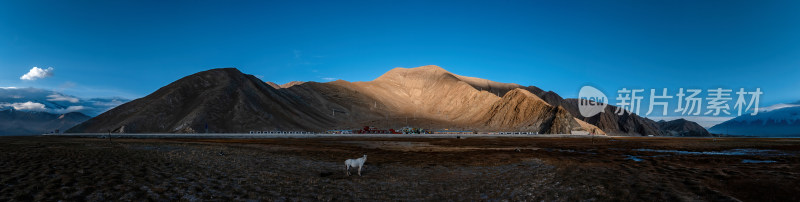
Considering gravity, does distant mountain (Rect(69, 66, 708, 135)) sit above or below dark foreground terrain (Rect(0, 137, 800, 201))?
above

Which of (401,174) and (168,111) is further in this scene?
(168,111)

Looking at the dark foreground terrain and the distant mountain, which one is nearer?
the dark foreground terrain

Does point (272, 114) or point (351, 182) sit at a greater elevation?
point (272, 114)

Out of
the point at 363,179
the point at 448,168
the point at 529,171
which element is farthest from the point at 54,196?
the point at 529,171

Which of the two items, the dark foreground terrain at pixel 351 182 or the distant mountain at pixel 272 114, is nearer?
the dark foreground terrain at pixel 351 182

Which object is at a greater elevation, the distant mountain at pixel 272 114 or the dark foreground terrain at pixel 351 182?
the distant mountain at pixel 272 114

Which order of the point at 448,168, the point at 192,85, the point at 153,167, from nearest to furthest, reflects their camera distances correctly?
the point at 153,167 < the point at 448,168 < the point at 192,85

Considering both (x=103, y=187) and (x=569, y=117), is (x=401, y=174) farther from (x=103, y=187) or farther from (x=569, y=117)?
(x=569, y=117)

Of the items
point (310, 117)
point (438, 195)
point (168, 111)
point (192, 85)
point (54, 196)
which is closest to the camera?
point (54, 196)

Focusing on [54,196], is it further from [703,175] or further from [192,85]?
[192,85]

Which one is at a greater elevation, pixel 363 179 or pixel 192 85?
pixel 192 85

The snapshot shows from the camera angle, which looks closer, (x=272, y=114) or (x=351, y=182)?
(x=351, y=182)
